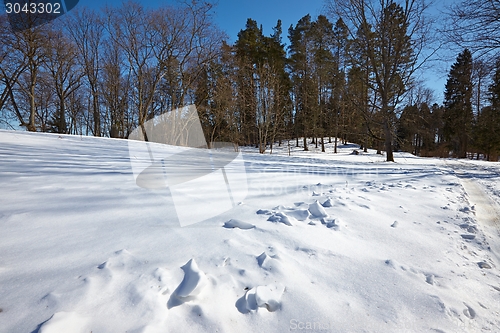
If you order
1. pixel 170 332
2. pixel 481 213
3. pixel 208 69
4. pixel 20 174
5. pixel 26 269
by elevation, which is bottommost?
pixel 481 213

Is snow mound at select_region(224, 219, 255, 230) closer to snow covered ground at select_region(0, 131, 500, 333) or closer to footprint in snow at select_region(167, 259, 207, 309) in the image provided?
snow covered ground at select_region(0, 131, 500, 333)

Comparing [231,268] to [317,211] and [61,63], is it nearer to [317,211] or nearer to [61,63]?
[317,211]

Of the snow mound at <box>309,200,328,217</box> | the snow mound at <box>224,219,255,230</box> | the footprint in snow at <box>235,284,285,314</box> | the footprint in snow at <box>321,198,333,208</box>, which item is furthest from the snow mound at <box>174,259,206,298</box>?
the footprint in snow at <box>321,198,333,208</box>

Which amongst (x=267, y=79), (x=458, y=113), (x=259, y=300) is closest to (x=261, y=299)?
(x=259, y=300)

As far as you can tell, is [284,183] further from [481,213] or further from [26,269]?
[26,269]

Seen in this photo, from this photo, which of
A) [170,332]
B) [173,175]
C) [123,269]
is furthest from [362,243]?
[173,175]

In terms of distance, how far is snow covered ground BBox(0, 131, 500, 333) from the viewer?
3.02ft

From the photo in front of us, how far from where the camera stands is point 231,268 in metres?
1.26

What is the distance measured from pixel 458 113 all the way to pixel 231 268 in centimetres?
3257

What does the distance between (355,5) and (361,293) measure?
13.4 m

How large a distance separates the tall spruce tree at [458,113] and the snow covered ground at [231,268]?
29120 millimetres

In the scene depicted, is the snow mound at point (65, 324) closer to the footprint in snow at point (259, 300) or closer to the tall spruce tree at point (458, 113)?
the footprint in snow at point (259, 300)

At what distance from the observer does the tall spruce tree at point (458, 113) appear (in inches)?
898

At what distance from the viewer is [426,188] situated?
3.97m
